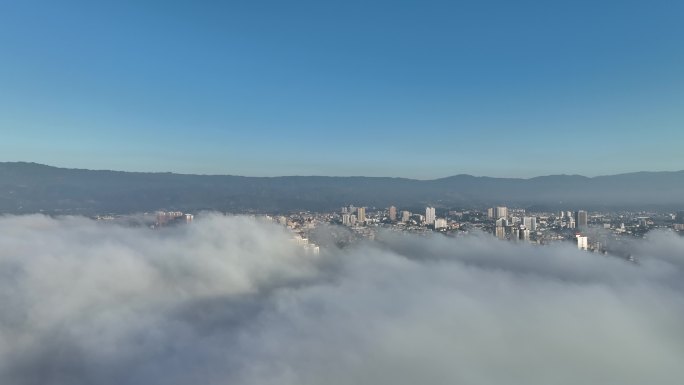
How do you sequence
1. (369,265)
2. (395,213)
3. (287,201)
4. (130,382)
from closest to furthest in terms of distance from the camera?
(130,382) → (369,265) → (395,213) → (287,201)

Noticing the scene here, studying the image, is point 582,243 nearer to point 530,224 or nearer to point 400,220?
point 530,224

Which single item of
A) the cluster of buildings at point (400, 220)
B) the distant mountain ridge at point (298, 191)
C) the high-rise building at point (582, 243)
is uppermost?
the distant mountain ridge at point (298, 191)

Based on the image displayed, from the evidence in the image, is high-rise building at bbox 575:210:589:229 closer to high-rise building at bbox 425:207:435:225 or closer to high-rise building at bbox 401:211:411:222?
high-rise building at bbox 425:207:435:225

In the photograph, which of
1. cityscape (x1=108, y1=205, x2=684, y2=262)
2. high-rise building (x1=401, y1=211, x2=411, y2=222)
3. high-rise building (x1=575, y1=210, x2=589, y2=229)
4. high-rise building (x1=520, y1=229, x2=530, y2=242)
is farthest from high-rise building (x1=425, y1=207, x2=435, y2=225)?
high-rise building (x1=575, y1=210, x2=589, y2=229)

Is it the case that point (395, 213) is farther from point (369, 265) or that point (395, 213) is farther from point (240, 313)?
point (240, 313)

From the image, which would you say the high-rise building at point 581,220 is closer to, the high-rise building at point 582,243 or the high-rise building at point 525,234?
the high-rise building at point 525,234

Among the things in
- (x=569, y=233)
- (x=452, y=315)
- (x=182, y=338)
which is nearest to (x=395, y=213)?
(x=569, y=233)

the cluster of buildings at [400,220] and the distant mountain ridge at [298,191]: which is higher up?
the distant mountain ridge at [298,191]

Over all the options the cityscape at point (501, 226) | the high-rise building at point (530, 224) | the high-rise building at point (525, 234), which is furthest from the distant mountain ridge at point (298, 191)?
the high-rise building at point (525, 234)

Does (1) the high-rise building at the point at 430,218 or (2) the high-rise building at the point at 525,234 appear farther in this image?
(1) the high-rise building at the point at 430,218

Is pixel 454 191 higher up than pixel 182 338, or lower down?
higher up
